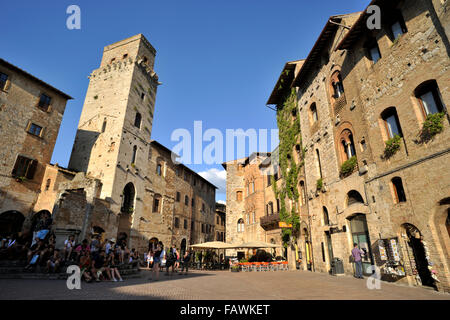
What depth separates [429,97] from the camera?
359 inches

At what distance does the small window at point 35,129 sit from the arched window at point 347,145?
22.5m

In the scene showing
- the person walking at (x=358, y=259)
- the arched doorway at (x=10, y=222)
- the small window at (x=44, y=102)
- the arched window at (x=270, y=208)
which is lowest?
the person walking at (x=358, y=259)

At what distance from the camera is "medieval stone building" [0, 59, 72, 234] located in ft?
54.7

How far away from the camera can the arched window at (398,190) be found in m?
9.78

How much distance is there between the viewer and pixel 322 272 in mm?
14844

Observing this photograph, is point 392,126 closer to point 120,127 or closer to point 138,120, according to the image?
point 120,127

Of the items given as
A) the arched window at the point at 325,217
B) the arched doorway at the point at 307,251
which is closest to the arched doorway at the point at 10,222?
the arched doorway at the point at 307,251

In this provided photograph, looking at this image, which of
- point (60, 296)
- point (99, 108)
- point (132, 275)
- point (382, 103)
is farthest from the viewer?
point (99, 108)

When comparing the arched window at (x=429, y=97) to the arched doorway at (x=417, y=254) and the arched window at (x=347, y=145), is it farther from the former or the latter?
the arched doorway at (x=417, y=254)

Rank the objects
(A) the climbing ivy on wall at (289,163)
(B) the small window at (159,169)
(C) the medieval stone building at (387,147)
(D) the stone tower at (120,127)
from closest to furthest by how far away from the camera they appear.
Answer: (C) the medieval stone building at (387,147) → (A) the climbing ivy on wall at (289,163) → (D) the stone tower at (120,127) → (B) the small window at (159,169)

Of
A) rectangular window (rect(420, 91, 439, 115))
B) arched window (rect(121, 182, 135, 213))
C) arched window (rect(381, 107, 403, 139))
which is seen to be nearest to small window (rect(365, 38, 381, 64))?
arched window (rect(381, 107, 403, 139))
